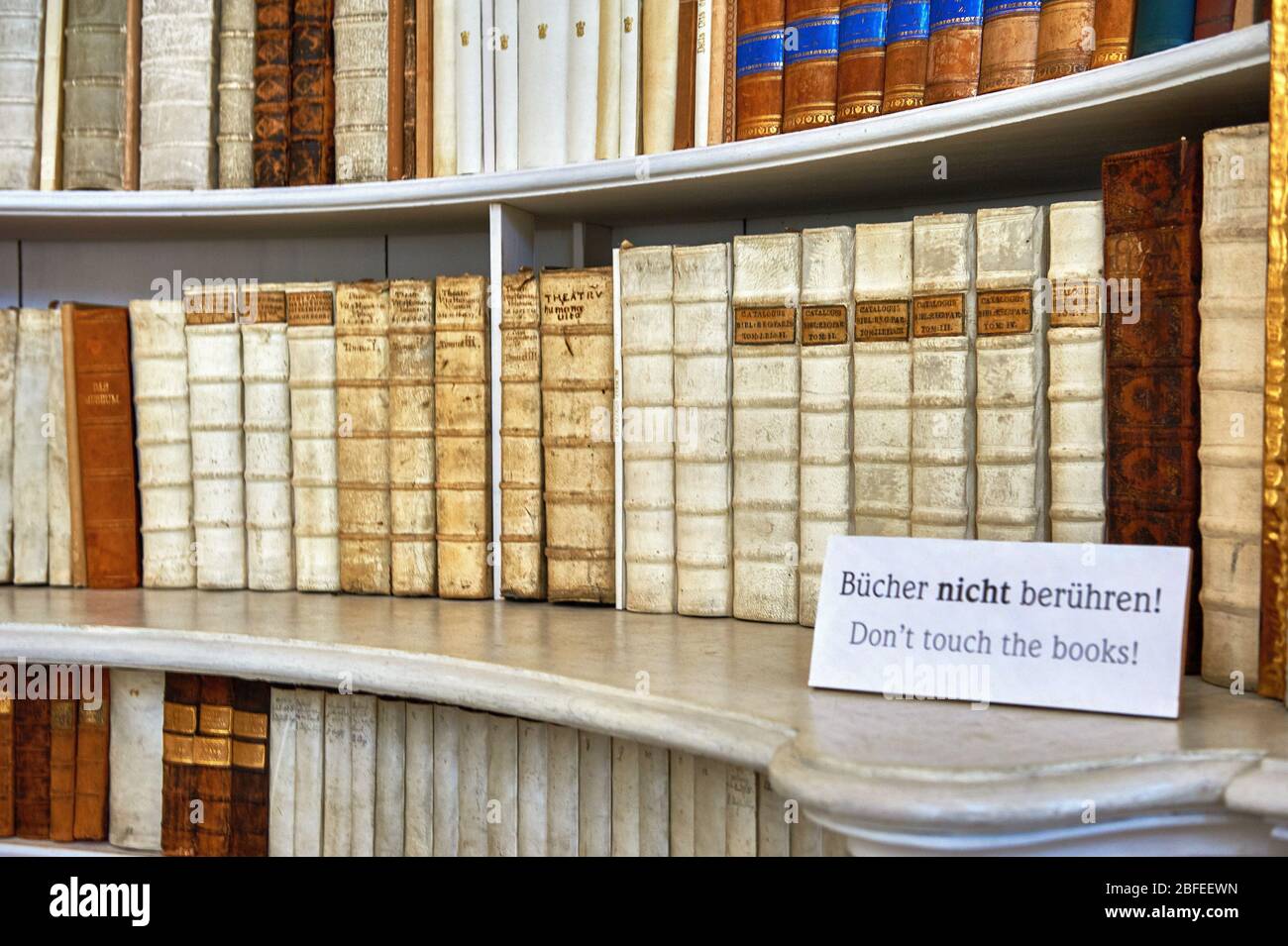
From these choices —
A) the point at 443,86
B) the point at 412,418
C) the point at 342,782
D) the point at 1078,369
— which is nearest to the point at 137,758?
the point at 342,782

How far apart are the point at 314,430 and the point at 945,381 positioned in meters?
0.76

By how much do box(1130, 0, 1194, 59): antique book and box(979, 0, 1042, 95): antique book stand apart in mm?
91

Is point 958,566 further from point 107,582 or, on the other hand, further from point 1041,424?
point 107,582

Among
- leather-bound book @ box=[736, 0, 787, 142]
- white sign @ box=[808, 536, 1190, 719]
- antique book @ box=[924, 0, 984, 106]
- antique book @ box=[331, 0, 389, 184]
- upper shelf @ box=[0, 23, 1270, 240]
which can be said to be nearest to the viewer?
white sign @ box=[808, 536, 1190, 719]

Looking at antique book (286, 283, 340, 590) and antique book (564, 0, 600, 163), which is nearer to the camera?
antique book (564, 0, 600, 163)

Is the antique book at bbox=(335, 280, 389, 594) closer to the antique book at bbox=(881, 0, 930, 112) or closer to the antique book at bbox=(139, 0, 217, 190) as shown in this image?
the antique book at bbox=(139, 0, 217, 190)

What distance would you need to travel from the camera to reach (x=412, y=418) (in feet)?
4.69

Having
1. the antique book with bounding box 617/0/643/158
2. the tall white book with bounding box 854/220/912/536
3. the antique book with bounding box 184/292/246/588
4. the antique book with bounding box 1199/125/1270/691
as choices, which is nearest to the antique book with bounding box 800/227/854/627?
the tall white book with bounding box 854/220/912/536

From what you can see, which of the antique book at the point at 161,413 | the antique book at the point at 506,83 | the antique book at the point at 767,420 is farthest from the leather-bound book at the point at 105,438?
the antique book at the point at 767,420

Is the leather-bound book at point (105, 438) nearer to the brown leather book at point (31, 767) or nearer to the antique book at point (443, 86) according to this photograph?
the brown leather book at point (31, 767)

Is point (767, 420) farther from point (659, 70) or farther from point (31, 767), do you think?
point (31, 767)

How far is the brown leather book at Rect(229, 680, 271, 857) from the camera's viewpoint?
1.31 meters

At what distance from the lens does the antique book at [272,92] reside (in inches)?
57.9

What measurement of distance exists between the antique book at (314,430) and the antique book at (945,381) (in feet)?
2.35
